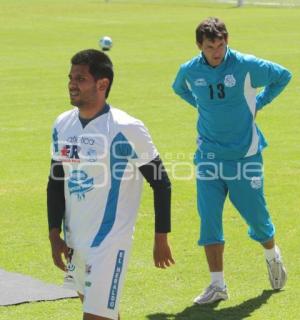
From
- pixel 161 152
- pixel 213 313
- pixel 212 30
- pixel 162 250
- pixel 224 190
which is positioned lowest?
pixel 161 152

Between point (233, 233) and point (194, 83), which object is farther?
point (233, 233)

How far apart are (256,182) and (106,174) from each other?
2.51 metres

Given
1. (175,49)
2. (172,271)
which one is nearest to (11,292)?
(172,271)

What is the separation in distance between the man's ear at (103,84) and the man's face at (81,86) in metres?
0.02

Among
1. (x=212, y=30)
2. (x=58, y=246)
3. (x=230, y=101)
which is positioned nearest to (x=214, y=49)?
(x=212, y=30)

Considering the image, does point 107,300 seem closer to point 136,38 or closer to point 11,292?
point 11,292

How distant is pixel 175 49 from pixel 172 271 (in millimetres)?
24136

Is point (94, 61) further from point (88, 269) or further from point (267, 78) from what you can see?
point (267, 78)

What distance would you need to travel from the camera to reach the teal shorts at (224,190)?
8.95 m

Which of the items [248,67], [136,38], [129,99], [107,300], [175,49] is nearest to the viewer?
[107,300]

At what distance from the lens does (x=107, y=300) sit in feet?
21.9

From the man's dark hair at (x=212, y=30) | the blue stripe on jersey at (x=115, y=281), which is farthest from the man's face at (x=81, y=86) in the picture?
the man's dark hair at (x=212, y=30)

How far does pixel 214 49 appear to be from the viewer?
8734mm

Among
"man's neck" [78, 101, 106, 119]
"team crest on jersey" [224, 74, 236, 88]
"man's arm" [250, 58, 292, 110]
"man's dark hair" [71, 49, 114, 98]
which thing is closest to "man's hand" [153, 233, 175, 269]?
"man's neck" [78, 101, 106, 119]
